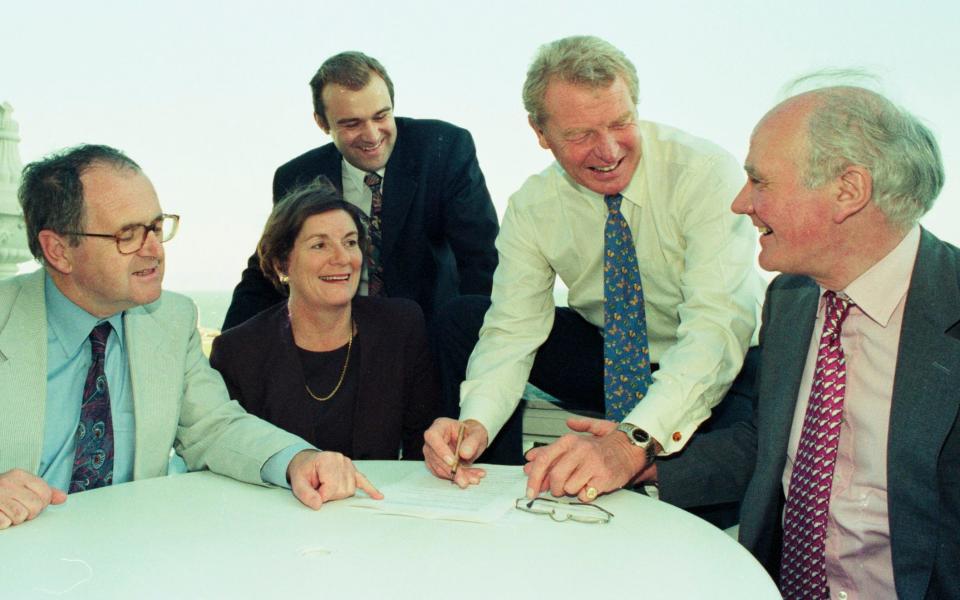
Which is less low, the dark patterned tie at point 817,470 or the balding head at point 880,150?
the balding head at point 880,150

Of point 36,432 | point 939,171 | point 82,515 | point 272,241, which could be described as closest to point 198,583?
point 82,515

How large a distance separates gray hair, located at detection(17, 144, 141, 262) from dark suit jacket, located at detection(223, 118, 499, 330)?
136 cm

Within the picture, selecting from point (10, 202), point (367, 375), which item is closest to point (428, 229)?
point (367, 375)

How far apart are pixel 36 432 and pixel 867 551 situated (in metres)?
1.55

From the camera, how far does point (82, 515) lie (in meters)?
1.50

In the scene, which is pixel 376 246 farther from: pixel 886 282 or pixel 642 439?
pixel 886 282

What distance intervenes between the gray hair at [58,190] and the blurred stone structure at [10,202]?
1.31m

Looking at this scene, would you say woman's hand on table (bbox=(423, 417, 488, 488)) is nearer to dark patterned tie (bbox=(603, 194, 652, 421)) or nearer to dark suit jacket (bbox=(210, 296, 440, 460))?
dark patterned tie (bbox=(603, 194, 652, 421))

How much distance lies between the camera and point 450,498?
5.25 feet

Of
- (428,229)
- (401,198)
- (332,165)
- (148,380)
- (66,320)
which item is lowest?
(148,380)

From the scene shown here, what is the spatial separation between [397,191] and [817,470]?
6.84 ft

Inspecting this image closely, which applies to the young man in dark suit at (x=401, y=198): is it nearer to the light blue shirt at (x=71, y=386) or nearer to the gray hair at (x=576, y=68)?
the gray hair at (x=576, y=68)

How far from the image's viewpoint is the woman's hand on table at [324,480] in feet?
5.19

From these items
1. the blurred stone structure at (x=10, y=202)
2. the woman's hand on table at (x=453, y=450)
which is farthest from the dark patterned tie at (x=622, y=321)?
the blurred stone structure at (x=10, y=202)
